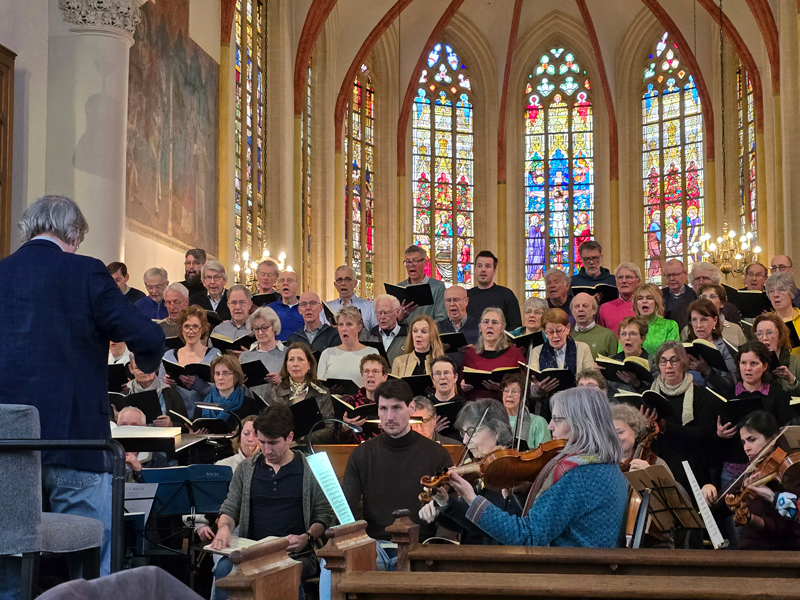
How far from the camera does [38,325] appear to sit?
3916 millimetres

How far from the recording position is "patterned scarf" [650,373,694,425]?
6.46 meters

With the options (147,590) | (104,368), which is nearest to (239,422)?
(104,368)

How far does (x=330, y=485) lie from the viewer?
425cm

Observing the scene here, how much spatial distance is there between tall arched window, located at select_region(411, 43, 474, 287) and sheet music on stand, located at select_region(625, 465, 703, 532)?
62.6 ft

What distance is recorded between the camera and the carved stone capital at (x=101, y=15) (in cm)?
1044

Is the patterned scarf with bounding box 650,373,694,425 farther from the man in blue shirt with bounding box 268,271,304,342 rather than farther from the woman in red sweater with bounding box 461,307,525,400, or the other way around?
the man in blue shirt with bounding box 268,271,304,342

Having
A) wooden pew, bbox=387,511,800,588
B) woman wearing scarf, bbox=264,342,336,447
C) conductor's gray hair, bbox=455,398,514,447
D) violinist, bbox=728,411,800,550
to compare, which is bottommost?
violinist, bbox=728,411,800,550

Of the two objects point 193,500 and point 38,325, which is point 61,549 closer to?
point 38,325

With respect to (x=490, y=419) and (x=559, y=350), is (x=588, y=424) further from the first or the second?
(x=559, y=350)

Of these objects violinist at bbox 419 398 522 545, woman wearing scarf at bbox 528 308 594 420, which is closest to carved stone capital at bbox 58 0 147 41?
woman wearing scarf at bbox 528 308 594 420

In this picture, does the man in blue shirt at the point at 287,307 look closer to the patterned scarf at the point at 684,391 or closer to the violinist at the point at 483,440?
the violinist at the point at 483,440

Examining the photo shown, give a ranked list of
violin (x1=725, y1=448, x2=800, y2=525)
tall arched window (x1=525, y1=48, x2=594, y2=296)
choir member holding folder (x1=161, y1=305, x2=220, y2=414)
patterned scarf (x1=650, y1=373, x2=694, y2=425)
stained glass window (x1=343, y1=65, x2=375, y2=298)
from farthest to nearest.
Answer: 1. tall arched window (x1=525, y1=48, x2=594, y2=296)
2. stained glass window (x1=343, y1=65, x2=375, y2=298)
3. choir member holding folder (x1=161, y1=305, x2=220, y2=414)
4. patterned scarf (x1=650, y1=373, x2=694, y2=425)
5. violin (x1=725, y1=448, x2=800, y2=525)

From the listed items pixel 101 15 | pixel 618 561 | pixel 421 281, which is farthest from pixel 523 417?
pixel 101 15

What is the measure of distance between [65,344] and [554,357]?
4.41 meters
